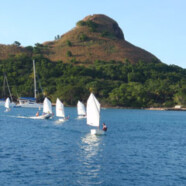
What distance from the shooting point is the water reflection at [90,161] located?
3139cm

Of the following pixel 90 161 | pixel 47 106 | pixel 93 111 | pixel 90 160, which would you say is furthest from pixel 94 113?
pixel 47 106

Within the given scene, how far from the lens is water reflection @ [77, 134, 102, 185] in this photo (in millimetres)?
31391

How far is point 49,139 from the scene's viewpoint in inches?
2174

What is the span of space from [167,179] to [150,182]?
2103mm

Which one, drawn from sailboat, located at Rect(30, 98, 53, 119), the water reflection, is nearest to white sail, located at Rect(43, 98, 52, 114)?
sailboat, located at Rect(30, 98, 53, 119)

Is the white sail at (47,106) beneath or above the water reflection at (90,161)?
above

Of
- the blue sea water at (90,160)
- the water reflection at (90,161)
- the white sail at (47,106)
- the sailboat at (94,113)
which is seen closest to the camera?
the water reflection at (90,161)

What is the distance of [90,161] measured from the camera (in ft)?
127

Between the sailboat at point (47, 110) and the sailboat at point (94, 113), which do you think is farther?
the sailboat at point (47, 110)

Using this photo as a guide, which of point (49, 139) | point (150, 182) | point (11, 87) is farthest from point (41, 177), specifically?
point (11, 87)

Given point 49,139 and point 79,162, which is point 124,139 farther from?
point 79,162

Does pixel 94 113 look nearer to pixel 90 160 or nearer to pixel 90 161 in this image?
pixel 90 160

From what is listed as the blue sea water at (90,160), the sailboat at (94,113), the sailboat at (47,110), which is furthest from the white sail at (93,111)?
the sailboat at (47,110)

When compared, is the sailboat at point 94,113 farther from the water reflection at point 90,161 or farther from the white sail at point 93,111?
the water reflection at point 90,161
